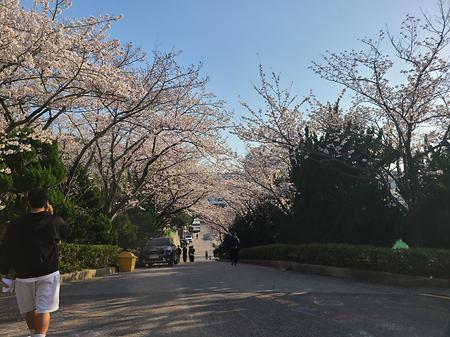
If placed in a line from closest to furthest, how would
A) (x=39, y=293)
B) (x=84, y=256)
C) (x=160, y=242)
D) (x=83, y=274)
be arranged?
(x=39, y=293) < (x=83, y=274) < (x=84, y=256) < (x=160, y=242)

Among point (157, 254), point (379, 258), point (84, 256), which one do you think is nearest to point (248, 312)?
point (379, 258)

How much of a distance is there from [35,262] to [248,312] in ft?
12.4

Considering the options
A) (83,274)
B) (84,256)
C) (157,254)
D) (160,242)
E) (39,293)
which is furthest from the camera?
(160,242)

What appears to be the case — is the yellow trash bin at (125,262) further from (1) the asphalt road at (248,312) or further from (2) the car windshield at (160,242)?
(1) the asphalt road at (248,312)

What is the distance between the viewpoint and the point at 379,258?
42.4 feet

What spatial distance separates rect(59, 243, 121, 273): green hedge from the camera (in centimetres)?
1583

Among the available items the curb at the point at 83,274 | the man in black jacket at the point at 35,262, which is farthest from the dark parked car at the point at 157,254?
the man in black jacket at the point at 35,262

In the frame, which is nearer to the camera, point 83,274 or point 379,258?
point 379,258

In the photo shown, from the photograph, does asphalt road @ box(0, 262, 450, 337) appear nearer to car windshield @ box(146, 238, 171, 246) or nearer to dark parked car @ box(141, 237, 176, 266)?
dark parked car @ box(141, 237, 176, 266)

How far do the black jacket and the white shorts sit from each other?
0.07 m

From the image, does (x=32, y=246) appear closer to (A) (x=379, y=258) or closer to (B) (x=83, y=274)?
(A) (x=379, y=258)

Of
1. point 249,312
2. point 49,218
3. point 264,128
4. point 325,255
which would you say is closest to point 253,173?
point 264,128

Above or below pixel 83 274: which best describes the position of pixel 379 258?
above

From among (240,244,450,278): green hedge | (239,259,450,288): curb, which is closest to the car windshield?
(240,244,450,278): green hedge
